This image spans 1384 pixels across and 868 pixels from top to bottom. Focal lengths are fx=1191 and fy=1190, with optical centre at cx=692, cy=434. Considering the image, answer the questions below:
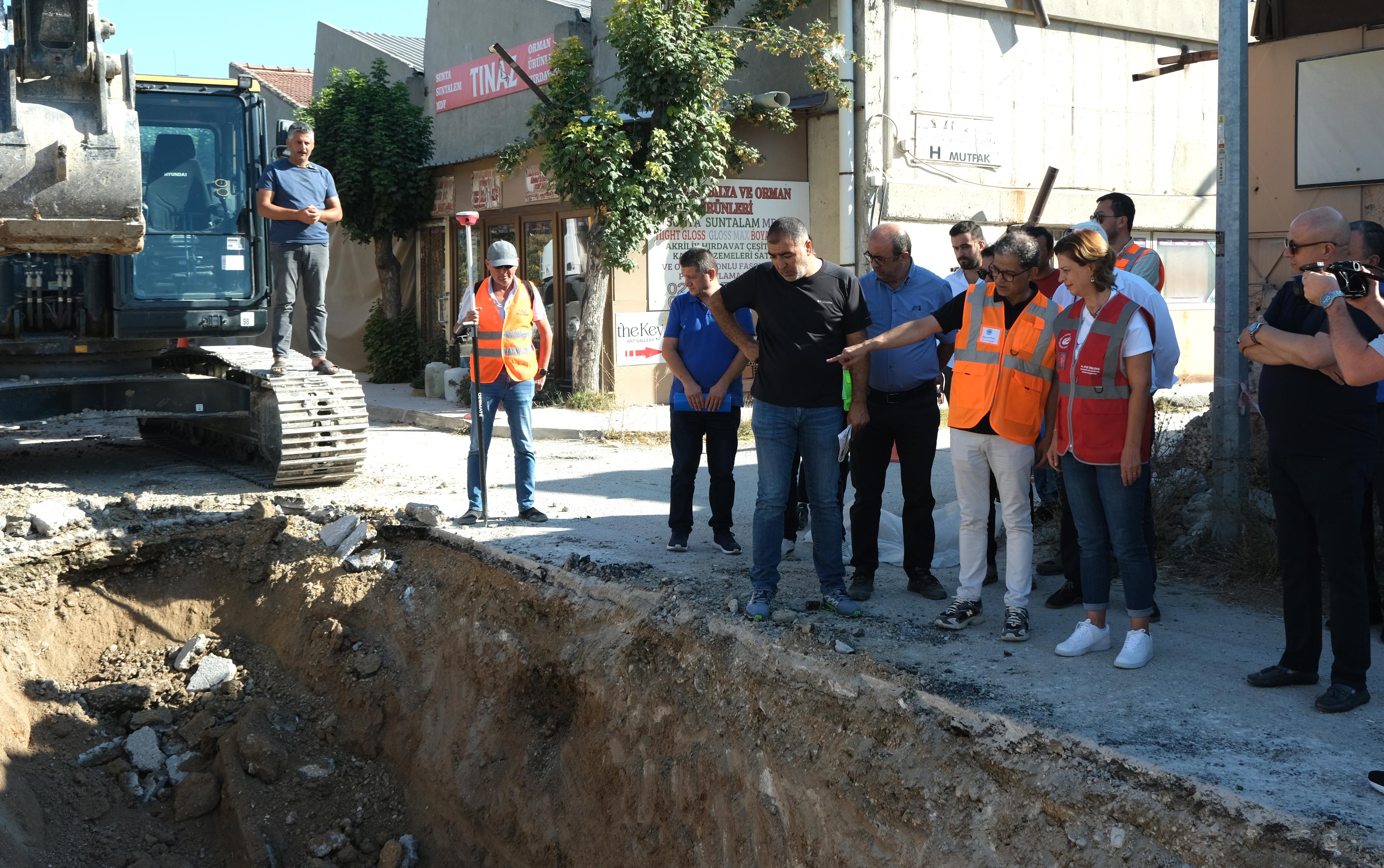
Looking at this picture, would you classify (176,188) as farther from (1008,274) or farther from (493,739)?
(1008,274)

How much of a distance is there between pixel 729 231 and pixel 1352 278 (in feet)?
38.8

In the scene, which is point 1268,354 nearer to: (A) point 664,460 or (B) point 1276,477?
(B) point 1276,477

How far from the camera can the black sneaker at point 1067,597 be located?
5.93 m

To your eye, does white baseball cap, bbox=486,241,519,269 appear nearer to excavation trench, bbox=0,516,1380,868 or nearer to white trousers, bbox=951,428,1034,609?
excavation trench, bbox=0,516,1380,868

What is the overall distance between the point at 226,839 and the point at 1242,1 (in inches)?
280

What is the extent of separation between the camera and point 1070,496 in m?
5.21

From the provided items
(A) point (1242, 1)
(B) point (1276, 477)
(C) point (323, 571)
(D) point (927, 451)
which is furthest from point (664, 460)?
(B) point (1276, 477)

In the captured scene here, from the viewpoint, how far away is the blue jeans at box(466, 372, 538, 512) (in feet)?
26.0

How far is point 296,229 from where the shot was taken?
31.0 feet

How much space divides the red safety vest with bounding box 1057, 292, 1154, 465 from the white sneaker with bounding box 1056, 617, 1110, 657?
715 millimetres

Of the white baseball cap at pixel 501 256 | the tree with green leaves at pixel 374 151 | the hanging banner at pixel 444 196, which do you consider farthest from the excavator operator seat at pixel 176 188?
the hanging banner at pixel 444 196

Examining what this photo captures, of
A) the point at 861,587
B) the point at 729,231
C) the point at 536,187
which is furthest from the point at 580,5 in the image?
the point at 861,587

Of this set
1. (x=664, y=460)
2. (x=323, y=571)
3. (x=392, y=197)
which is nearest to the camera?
(x=323, y=571)

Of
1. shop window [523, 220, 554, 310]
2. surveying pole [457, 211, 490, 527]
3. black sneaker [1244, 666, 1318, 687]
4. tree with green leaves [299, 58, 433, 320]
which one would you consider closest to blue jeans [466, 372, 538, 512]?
surveying pole [457, 211, 490, 527]
